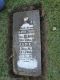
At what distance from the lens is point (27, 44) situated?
7.23 ft

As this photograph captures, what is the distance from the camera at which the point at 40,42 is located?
7.18 ft

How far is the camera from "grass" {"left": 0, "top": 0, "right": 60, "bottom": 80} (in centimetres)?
214

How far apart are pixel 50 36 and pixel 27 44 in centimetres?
20

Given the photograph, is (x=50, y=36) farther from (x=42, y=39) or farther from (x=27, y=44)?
(x=27, y=44)

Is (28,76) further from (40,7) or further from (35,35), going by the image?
(40,7)

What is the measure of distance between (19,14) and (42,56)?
416 mm

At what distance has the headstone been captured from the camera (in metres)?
2.16

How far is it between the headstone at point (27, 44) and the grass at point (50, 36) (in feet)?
0.29

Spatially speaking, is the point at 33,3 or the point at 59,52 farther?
the point at 33,3

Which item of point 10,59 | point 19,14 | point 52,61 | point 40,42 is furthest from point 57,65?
point 19,14

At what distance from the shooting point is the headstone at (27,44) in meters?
2.16

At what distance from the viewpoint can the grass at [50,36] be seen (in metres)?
2.14

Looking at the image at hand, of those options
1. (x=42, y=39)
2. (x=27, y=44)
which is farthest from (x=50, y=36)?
(x=27, y=44)

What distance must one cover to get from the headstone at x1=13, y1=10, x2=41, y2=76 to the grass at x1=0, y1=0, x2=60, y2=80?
87 millimetres
